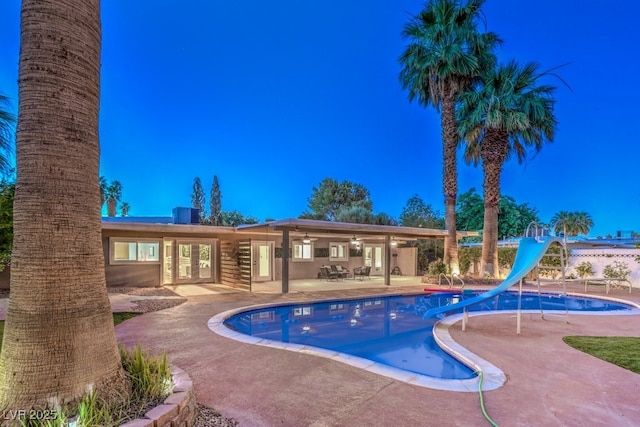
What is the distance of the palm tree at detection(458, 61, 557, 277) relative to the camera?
15.1m

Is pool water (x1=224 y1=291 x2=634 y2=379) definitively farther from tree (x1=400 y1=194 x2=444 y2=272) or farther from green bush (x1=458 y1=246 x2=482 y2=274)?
tree (x1=400 y1=194 x2=444 y2=272)

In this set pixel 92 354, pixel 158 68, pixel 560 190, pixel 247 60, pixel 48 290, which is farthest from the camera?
pixel 560 190

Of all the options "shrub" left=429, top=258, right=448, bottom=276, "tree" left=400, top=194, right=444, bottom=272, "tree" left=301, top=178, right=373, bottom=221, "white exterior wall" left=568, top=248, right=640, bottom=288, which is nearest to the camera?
"white exterior wall" left=568, top=248, right=640, bottom=288

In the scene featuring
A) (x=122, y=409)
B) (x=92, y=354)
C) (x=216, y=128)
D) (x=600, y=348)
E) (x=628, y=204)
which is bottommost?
(x=600, y=348)

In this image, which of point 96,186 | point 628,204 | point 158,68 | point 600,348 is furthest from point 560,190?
point 96,186

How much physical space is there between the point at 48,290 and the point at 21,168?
857mm

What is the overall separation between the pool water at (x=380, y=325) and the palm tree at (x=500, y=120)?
4691 millimetres

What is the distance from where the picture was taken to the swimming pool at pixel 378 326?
5.85 m

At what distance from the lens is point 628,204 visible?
85000 millimetres

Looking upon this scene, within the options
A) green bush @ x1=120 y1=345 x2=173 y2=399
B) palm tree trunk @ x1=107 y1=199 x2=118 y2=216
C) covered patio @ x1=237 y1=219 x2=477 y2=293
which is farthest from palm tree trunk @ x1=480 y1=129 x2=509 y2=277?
palm tree trunk @ x1=107 y1=199 x2=118 y2=216

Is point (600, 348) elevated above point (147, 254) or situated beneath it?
situated beneath

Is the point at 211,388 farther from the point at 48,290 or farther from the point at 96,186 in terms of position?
the point at 96,186

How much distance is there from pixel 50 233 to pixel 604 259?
2014 cm

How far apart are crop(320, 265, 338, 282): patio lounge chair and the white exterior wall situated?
1121cm
